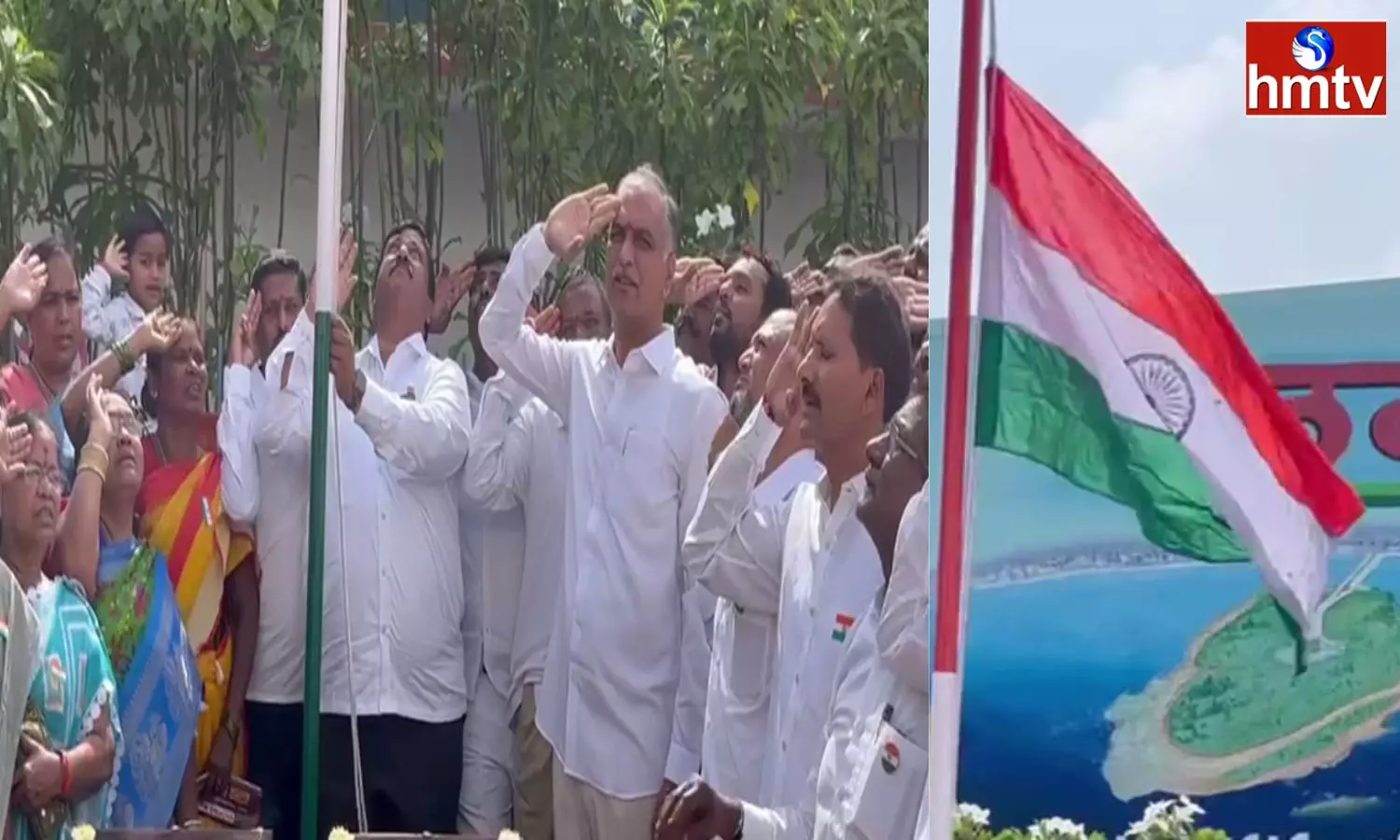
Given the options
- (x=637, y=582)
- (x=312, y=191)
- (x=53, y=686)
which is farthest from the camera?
(x=312, y=191)

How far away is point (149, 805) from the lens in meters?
4.61

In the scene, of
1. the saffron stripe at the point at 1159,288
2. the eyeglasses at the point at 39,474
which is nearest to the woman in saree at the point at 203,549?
the eyeglasses at the point at 39,474

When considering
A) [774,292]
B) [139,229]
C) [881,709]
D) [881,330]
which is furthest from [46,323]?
[881,709]

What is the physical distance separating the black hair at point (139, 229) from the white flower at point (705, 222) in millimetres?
1232

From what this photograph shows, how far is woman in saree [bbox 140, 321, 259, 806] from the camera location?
483cm

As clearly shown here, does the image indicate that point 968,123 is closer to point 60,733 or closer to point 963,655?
point 963,655

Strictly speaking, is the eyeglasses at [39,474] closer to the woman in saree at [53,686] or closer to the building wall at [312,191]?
the woman in saree at [53,686]

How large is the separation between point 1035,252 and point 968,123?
0.55 feet

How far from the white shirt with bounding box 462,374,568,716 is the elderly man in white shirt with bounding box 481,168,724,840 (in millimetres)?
248

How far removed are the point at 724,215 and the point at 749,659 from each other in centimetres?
133

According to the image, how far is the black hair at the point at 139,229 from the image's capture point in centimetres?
511

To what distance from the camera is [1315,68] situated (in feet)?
7.84

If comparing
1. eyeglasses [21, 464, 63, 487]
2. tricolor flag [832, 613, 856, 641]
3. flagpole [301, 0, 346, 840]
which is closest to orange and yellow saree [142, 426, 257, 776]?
eyeglasses [21, 464, 63, 487]

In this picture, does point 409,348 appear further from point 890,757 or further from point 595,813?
point 890,757
